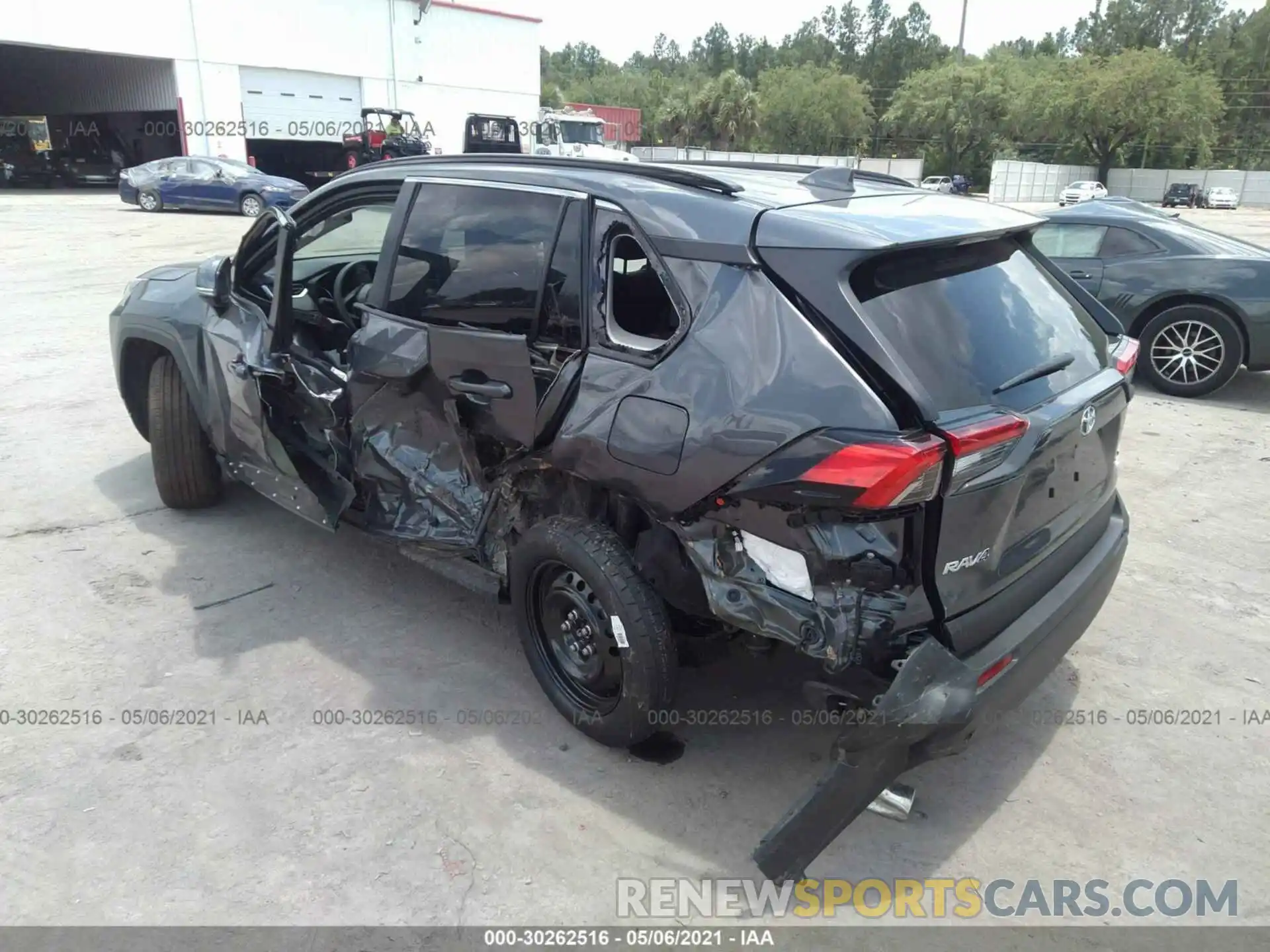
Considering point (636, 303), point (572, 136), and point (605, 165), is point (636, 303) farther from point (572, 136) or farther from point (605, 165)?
point (572, 136)

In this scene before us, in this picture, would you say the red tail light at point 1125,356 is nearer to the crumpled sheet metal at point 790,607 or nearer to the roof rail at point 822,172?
the roof rail at point 822,172

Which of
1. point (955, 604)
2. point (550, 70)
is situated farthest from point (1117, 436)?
point (550, 70)

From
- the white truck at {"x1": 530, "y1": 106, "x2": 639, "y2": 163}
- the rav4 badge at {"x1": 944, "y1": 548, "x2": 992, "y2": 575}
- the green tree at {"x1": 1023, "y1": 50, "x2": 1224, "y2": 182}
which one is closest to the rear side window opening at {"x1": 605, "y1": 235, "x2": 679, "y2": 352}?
the rav4 badge at {"x1": 944, "y1": 548, "x2": 992, "y2": 575}

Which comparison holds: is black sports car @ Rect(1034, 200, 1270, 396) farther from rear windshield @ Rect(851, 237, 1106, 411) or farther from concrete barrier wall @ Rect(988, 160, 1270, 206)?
concrete barrier wall @ Rect(988, 160, 1270, 206)

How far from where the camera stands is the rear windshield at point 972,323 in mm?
2516

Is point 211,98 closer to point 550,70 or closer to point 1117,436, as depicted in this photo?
point 1117,436

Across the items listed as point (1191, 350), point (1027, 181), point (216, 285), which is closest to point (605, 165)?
point (216, 285)

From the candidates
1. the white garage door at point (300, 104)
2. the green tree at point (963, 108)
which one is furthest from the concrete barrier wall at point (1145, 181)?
the white garage door at point (300, 104)

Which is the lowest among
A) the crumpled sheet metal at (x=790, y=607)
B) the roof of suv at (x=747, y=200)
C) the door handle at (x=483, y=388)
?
the crumpled sheet metal at (x=790, y=607)

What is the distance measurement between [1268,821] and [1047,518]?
1.22 meters

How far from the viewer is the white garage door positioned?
32344 millimetres

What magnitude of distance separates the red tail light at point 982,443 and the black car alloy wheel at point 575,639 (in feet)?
4.08

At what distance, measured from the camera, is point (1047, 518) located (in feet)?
9.37

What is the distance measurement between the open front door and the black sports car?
19.5 feet
